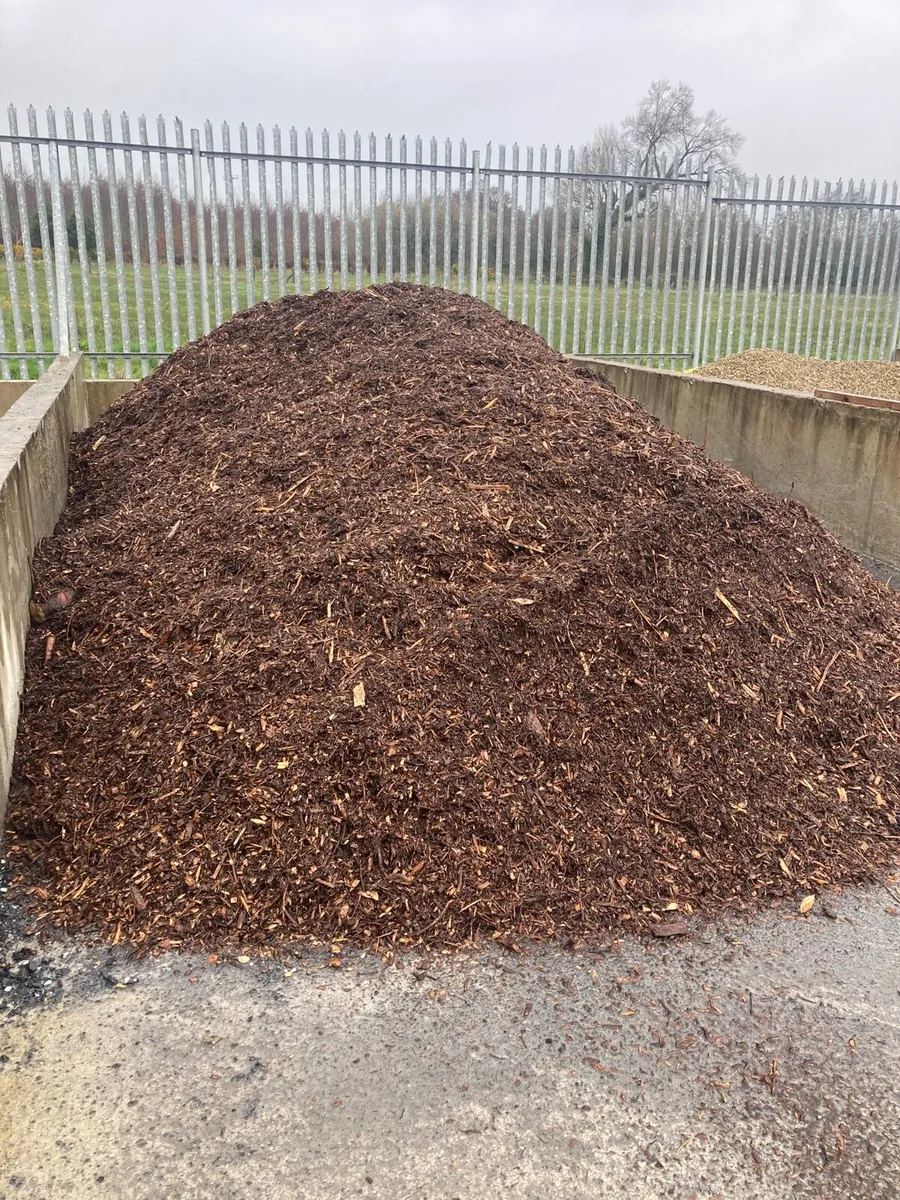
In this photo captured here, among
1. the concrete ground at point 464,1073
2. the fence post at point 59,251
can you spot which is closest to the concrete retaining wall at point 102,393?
the fence post at point 59,251

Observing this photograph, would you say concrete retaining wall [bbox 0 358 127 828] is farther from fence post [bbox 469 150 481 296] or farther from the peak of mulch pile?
fence post [bbox 469 150 481 296]

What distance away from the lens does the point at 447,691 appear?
316 centimetres

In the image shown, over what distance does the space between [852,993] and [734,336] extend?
10000mm

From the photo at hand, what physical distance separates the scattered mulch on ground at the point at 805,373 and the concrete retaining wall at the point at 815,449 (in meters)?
1.92

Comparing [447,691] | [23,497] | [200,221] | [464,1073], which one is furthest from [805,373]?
[464,1073]

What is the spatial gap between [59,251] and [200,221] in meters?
1.29

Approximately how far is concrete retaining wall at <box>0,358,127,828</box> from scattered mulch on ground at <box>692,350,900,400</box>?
583 cm

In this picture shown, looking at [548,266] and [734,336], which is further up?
[548,266]

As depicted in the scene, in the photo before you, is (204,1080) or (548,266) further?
(548,266)

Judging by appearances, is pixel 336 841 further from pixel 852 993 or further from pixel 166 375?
pixel 166 375

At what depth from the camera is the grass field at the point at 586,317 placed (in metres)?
8.38

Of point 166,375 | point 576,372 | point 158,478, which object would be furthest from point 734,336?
point 158,478

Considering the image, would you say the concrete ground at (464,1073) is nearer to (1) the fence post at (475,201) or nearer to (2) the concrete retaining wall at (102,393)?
(2) the concrete retaining wall at (102,393)

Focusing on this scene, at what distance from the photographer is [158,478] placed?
468 cm
